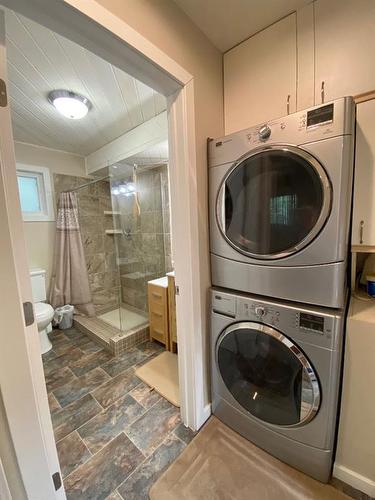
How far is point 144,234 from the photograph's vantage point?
9.45 feet

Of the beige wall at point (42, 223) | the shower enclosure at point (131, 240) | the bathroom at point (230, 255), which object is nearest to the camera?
the bathroom at point (230, 255)

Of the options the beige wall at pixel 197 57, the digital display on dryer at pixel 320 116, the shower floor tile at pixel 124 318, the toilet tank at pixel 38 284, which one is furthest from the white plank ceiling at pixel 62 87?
the shower floor tile at pixel 124 318

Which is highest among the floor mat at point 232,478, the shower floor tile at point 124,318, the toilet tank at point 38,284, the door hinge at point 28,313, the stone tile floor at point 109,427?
the door hinge at point 28,313

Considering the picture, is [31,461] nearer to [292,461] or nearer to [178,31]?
[292,461]

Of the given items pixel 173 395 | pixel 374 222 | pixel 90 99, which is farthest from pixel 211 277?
pixel 90 99

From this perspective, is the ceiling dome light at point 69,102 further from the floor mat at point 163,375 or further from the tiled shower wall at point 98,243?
the floor mat at point 163,375

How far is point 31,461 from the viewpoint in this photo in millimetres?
715

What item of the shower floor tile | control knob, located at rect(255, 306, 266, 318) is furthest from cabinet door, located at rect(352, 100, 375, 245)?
the shower floor tile

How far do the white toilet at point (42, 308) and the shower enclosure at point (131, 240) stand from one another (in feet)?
1.92

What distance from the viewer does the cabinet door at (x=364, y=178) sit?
938mm

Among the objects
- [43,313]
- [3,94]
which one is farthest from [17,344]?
[43,313]

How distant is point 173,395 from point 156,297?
2.87 ft

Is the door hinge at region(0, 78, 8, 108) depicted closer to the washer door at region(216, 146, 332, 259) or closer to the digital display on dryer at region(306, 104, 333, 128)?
the washer door at region(216, 146, 332, 259)

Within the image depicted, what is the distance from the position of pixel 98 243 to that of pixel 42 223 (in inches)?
28.7
